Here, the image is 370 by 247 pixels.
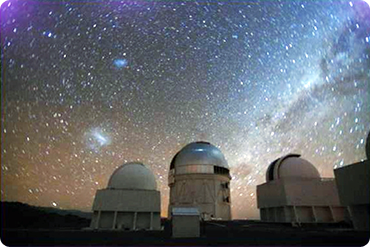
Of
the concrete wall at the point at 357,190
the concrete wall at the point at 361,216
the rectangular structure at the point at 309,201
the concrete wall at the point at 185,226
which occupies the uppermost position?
the rectangular structure at the point at 309,201

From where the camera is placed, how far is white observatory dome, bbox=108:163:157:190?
2436cm

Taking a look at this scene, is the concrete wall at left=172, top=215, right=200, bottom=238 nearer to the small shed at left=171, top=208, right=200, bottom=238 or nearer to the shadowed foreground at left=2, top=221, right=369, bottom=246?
the small shed at left=171, top=208, right=200, bottom=238

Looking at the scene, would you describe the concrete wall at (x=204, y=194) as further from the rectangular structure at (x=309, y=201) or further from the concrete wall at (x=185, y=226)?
the concrete wall at (x=185, y=226)

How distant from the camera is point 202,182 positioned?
3366cm

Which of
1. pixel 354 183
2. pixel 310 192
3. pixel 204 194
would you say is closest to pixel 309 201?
pixel 310 192

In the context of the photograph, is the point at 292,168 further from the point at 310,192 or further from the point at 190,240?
the point at 190,240

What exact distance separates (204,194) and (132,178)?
38.9 feet

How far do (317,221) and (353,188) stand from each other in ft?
34.6

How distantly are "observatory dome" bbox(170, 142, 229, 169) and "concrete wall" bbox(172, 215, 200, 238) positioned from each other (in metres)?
20.3

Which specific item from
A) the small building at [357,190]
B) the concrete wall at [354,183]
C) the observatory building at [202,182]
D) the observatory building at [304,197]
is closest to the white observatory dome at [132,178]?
the observatory building at [202,182]

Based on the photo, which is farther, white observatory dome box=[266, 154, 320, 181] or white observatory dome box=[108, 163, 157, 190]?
white observatory dome box=[266, 154, 320, 181]

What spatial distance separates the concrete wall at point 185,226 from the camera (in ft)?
45.7

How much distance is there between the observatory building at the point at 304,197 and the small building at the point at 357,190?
28.8 feet

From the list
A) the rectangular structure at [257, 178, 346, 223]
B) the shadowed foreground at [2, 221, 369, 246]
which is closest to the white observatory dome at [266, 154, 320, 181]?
the rectangular structure at [257, 178, 346, 223]
